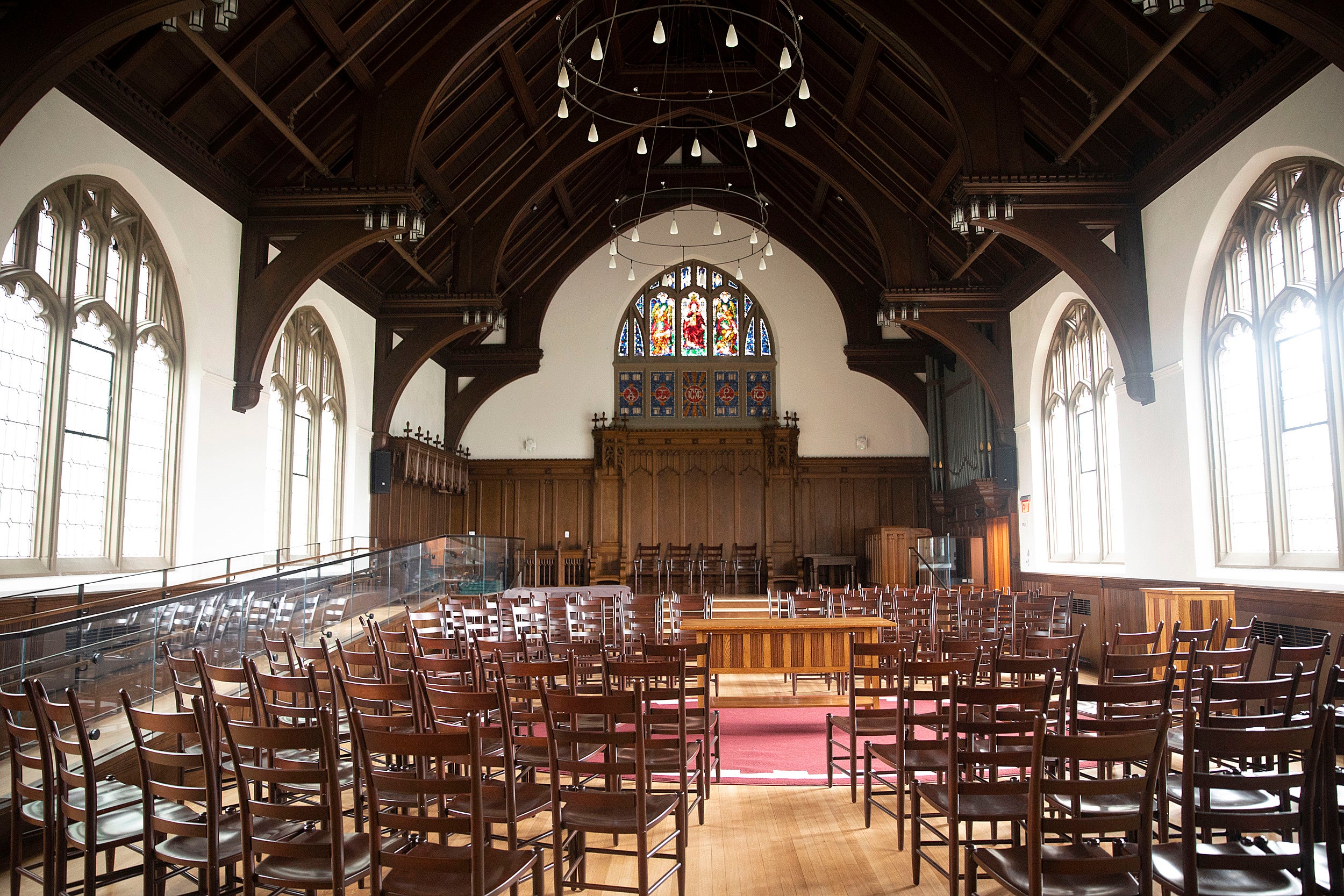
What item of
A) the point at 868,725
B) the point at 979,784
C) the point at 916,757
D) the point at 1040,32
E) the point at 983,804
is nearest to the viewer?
the point at 979,784

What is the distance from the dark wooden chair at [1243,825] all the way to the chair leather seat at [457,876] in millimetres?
2210

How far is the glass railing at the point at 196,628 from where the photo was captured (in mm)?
4992

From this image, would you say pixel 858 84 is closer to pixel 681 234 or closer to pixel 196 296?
pixel 681 234

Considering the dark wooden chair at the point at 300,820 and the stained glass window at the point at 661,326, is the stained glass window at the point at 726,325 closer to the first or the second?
the stained glass window at the point at 661,326

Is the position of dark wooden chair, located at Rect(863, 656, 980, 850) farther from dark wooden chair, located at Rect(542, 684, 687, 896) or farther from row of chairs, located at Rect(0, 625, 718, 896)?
dark wooden chair, located at Rect(542, 684, 687, 896)

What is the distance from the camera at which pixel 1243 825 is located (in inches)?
123

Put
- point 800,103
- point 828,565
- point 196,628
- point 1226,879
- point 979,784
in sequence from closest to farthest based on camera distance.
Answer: point 1226,879 → point 979,784 → point 196,628 → point 800,103 → point 828,565

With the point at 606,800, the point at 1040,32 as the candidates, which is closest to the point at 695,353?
the point at 1040,32

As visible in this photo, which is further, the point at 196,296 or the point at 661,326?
the point at 661,326

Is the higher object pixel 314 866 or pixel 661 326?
pixel 661 326

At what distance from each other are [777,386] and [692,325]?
2.57m

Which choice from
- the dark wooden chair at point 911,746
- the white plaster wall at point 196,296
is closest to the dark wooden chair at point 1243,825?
the dark wooden chair at point 911,746

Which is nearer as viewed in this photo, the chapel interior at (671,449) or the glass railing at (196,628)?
the chapel interior at (671,449)

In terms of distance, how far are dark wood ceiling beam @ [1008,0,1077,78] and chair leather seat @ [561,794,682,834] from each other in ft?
30.7
